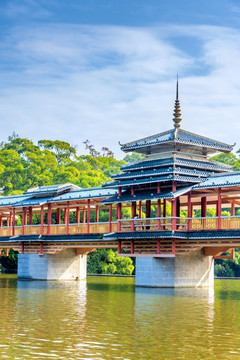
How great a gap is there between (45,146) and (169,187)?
57960 mm

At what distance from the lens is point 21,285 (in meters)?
38.9

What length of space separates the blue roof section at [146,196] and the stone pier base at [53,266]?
8.89 m

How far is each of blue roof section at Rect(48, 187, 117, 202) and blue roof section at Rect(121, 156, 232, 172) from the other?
3.23m

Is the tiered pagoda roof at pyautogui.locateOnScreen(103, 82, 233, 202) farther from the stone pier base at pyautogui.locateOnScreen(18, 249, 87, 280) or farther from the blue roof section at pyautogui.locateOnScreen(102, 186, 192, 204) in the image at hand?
the stone pier base at pyautogui.locateOnScreen(18, 249, 87, 280)

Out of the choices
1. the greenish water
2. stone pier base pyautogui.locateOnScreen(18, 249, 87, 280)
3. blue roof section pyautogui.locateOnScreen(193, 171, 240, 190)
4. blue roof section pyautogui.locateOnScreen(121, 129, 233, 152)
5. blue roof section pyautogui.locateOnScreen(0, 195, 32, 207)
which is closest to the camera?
the greenish water

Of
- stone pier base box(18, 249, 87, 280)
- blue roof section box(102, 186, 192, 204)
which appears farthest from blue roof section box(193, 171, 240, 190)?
stone pier base box(18, 249, 87, 280)

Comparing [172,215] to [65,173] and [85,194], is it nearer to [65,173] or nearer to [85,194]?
[85,194]

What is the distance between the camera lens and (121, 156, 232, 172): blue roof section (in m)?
34.6

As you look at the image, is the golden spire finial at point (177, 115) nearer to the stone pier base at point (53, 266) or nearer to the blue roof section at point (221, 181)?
the blue roof section at point (221, 181)

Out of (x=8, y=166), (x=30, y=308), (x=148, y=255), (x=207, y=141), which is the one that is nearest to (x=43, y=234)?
(x=148, y=255)

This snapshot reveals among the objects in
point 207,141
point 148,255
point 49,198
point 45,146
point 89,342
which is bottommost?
point 89,342

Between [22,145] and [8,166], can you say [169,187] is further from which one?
[22,145]

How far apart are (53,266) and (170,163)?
14.4 metres

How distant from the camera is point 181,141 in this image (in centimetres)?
3506
